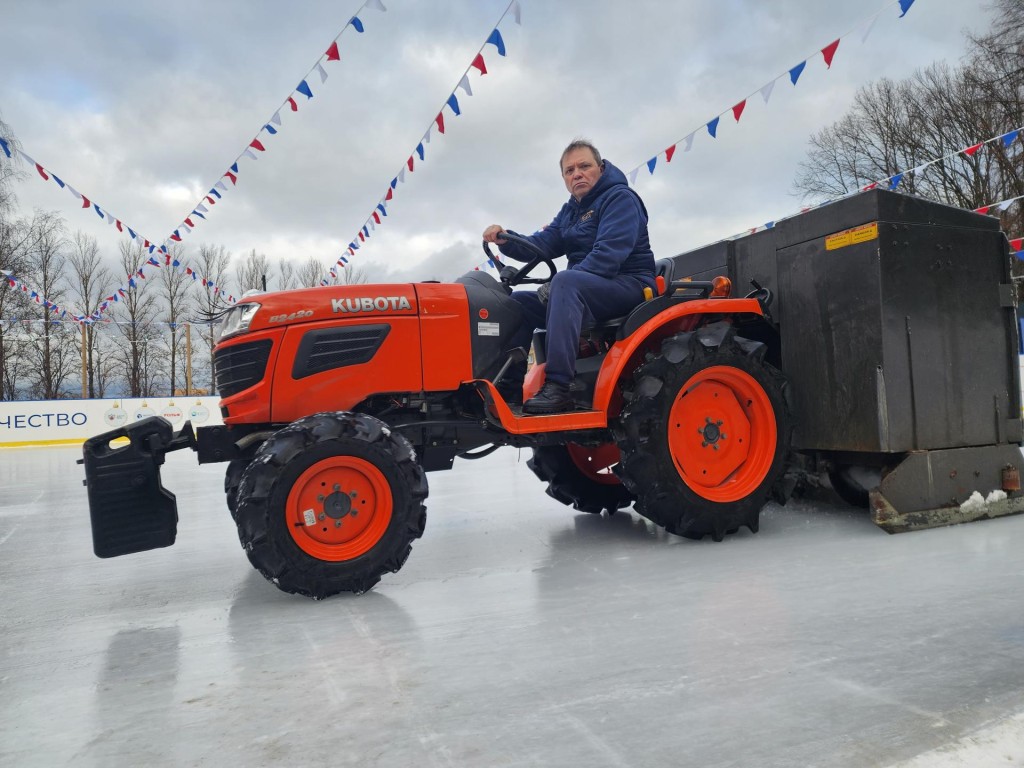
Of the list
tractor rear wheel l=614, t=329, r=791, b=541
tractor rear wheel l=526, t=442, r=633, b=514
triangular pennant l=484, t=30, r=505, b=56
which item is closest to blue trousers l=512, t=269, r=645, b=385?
tractor rear wheel l=614, t=329, r=791, b=541

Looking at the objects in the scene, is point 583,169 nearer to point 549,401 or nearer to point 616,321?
point 616,321

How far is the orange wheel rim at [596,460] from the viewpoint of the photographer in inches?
177

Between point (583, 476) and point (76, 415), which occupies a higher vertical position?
point (76, 415)

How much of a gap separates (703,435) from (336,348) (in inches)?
69.3

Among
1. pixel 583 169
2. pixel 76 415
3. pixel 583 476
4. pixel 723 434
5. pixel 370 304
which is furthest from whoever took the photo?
pixel 76 415

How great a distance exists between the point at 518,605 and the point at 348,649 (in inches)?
25.8

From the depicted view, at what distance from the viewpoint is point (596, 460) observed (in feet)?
14.9

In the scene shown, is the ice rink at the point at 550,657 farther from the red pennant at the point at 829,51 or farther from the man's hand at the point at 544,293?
the red pennant at the point at 829,51

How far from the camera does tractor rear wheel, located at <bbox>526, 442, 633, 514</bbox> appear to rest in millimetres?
4457

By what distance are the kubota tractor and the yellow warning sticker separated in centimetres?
1

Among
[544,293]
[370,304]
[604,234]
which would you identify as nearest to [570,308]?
A: [544,293]

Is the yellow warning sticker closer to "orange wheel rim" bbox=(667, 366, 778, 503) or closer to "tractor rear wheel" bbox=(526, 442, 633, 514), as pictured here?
"orange wheel rim" bbox=(667, 366, 778, 503)

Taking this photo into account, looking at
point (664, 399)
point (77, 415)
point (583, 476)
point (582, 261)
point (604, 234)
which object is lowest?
point (583, 476)

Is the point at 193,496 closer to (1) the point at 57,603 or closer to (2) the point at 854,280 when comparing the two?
(1) the point at 57,603
